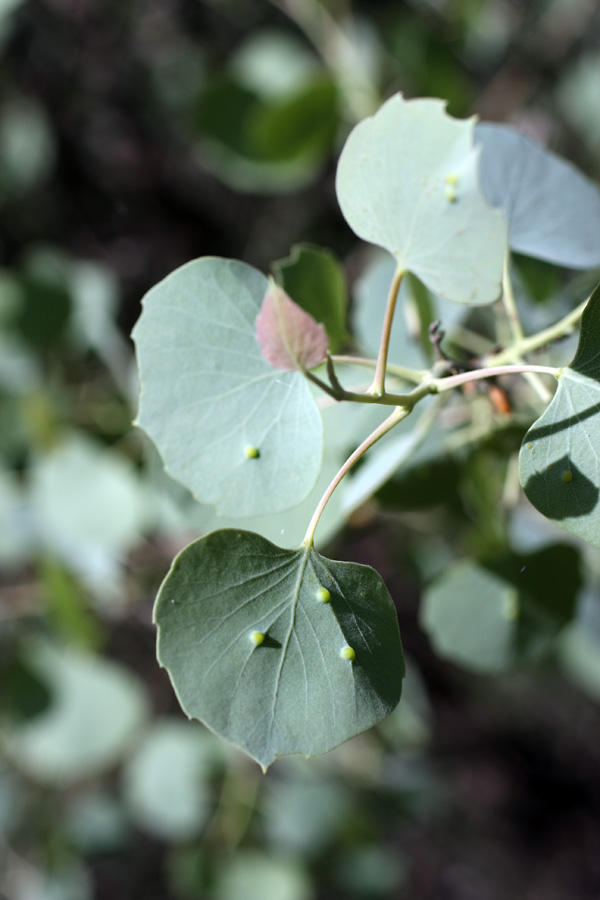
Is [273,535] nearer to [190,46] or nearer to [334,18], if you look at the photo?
[334,18]

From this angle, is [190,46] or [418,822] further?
[418,822]

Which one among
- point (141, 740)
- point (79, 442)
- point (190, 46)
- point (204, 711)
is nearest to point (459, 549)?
point (79, 442)

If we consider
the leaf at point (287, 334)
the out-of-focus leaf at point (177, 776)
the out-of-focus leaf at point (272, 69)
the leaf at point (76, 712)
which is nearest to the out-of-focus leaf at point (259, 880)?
the out-of-focus leaf at point (177, 776)

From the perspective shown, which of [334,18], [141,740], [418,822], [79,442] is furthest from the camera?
[418,822]

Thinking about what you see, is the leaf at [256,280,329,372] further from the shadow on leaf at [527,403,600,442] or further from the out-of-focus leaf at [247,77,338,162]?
the out-of-focus leaf at [247,77,338,162]

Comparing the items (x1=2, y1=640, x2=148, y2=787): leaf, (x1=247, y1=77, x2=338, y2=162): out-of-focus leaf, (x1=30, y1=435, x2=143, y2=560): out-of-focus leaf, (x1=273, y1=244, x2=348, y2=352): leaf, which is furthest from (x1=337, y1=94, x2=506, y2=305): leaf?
(x1=2, y1=640, x2=148, y2=787): leaf

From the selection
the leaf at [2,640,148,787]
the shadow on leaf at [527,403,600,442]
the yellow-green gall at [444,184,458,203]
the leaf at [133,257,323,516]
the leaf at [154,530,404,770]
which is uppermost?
the yellow-green gall at [444,184,458,203]

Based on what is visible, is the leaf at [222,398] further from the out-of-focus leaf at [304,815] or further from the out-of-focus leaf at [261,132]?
the out-of-focus leaf at [304,815]
